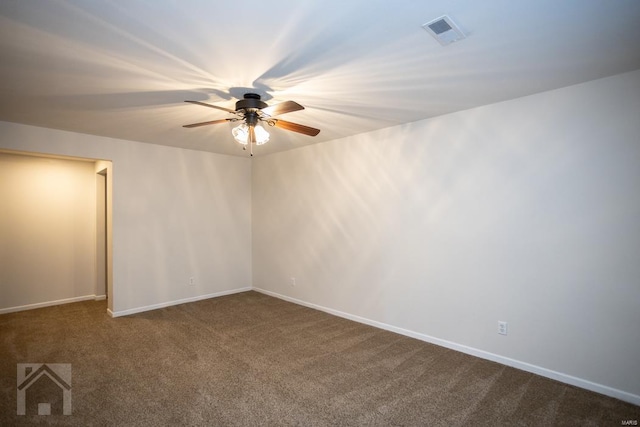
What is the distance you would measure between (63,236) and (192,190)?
2172 millimetres

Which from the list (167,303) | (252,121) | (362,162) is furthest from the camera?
(167,303)

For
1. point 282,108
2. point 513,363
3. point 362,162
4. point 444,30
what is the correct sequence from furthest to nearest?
point 362,162 → point 513,363 → point 282,108 → point 444,30

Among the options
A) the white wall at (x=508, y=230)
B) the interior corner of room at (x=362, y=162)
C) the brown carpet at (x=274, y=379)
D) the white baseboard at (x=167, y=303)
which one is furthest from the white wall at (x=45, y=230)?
the white wall at (x=508, y=230)

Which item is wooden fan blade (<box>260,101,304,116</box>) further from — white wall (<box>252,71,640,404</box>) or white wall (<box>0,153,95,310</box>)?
white wall (<box>0,153,95,310</box>)

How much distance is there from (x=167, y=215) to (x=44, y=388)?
2.71m

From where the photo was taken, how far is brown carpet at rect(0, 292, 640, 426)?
2.25 meters

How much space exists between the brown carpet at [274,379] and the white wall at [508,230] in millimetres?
331

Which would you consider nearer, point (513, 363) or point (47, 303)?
point (513, 363)

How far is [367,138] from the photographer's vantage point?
13.5 ft

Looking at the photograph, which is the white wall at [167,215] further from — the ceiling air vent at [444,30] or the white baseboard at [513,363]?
the ceiling air vent at [444,30]

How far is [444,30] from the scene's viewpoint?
1.82m

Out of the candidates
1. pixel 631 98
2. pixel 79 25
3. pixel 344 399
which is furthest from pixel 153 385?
pixel 631 98

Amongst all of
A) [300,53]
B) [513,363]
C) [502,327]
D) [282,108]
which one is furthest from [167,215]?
[513,363]

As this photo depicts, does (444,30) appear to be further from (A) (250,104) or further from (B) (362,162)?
(B) (362,162)
